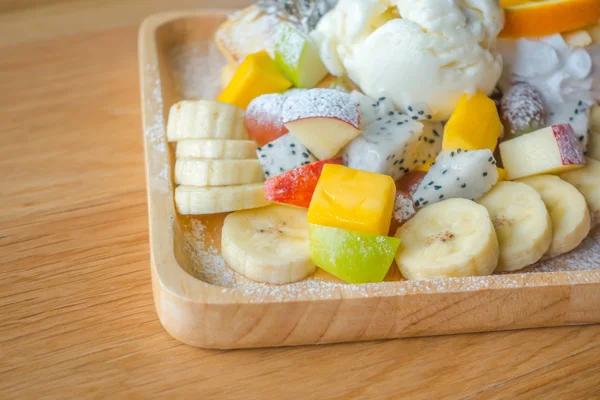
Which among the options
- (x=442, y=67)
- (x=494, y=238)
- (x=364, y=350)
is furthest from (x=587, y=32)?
(x=364, y=350)

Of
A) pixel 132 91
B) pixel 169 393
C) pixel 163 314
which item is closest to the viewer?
pixel 169 393

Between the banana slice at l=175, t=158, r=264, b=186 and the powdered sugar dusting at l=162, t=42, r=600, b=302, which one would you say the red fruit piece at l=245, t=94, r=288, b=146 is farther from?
the powdered sugar dusting at l=162, t=42, r=600, b=302

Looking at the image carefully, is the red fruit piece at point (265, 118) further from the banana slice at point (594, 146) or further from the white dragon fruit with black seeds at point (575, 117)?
the banana slice at point (594, 146)

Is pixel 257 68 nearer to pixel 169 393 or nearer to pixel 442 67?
pixel 442 67

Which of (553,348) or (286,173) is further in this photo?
(286,173)

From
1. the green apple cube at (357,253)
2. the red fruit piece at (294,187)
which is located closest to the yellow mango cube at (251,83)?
the red fruit piece at (294,187)

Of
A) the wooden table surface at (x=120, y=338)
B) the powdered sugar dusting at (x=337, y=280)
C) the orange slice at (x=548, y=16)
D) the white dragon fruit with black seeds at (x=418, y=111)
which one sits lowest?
the wooden table surface at (x=120, y=338)

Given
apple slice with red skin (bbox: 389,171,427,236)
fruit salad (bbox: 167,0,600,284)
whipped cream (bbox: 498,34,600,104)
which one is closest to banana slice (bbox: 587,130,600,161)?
fruit salad (bbox: 167,0,600,284)
